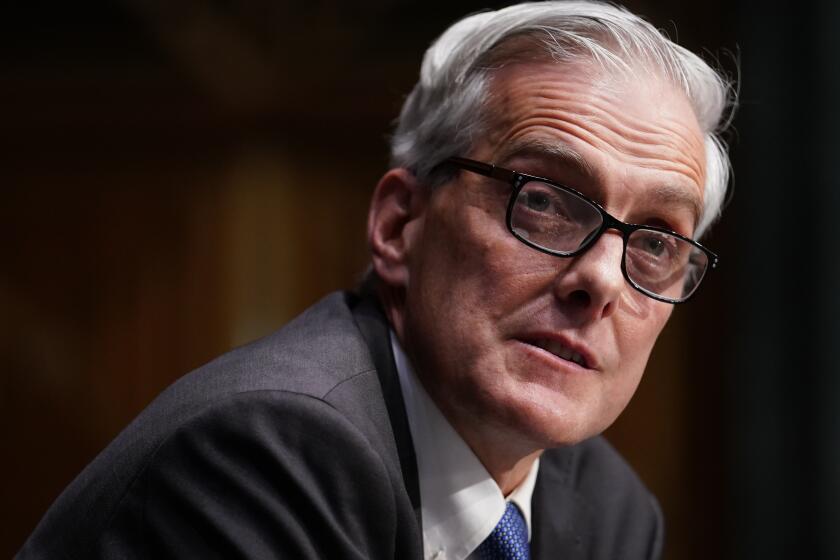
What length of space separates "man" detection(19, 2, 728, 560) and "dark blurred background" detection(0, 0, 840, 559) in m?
1.90

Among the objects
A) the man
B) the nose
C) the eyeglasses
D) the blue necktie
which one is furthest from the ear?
the blue necktie

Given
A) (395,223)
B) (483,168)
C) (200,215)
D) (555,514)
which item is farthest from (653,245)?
(200,215)

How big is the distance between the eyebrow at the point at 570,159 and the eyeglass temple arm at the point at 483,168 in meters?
0.02

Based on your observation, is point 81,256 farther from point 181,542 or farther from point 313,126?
point 181,542

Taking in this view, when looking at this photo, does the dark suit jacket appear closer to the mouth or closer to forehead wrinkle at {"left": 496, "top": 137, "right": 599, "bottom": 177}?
the mouth

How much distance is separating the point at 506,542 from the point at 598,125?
0.58 m

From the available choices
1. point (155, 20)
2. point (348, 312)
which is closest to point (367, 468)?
point (348, 312)

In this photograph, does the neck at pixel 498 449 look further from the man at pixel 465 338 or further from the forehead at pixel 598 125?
the forehead at pixel 598 125

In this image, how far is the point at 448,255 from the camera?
4.18 feet

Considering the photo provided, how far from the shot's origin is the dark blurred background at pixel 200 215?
10.6 ft

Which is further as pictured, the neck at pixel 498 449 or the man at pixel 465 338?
the neck at pixel 498 449

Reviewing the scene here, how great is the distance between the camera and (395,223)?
1.41 m

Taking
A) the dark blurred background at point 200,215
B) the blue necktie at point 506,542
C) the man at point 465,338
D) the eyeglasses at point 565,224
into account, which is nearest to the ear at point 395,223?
the man at point 465,338

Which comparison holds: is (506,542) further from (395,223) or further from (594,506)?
(395,223)
